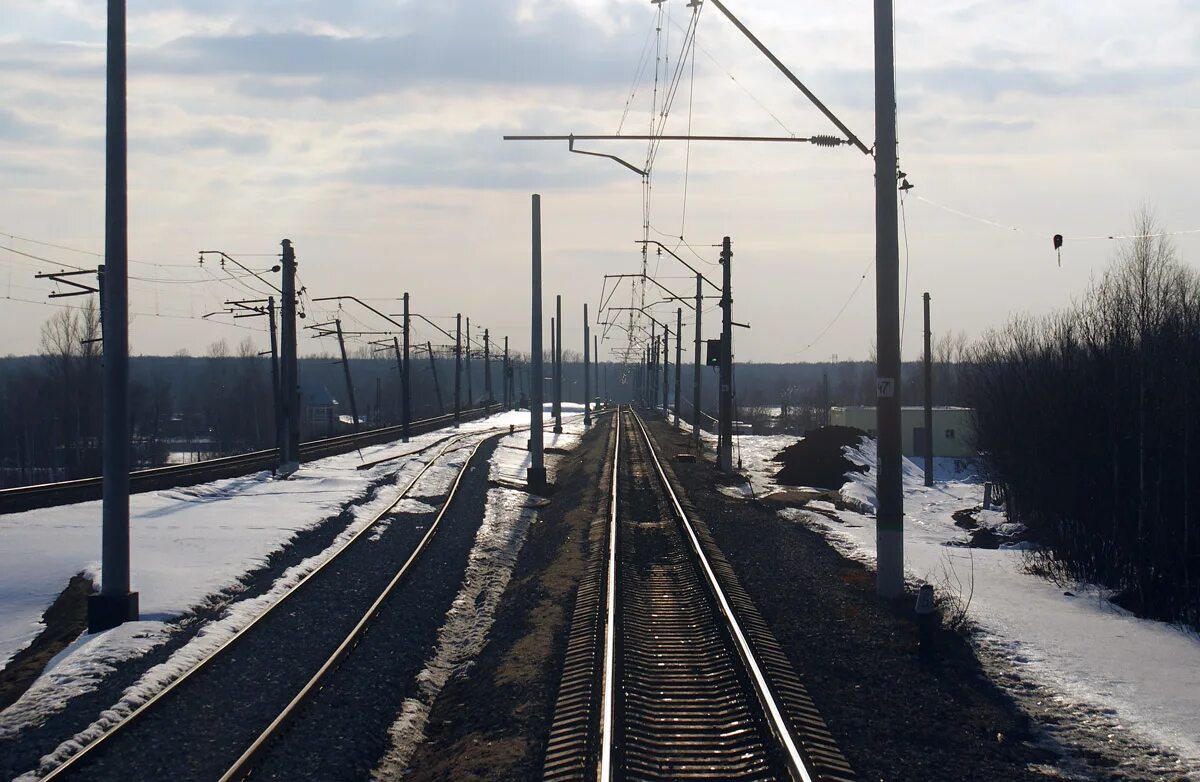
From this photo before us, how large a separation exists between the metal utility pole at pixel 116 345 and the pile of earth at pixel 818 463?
88.7ft

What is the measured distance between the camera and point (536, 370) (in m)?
31.3

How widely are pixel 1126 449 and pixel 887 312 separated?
6.73 m

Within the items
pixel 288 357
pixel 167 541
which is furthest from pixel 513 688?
pixel 288 357

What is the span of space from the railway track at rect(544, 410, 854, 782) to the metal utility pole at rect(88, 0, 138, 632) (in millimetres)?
5365

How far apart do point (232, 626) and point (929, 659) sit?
7.70 meters

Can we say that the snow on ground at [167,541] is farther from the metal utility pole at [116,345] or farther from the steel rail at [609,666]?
the steel rail at [609,666]

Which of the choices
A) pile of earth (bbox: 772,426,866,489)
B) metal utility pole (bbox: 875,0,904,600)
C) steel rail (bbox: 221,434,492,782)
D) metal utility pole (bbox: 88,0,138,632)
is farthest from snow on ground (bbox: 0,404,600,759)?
pile of earth (bbox: 772,426,866,489)

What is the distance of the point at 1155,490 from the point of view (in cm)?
1631

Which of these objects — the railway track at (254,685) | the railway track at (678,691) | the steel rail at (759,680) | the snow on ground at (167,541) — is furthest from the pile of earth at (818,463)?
the railway track at (678,691)

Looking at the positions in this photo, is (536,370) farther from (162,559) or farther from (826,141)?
(826,141)

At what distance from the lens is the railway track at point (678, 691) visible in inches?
287

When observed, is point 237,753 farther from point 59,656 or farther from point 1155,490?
point 1155,490

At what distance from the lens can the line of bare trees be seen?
51.1 feet

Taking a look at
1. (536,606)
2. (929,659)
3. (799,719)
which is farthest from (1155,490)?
(799,719)
